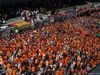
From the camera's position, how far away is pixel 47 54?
16.7 m

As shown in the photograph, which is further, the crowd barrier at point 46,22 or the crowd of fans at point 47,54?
the crowd barrier at point 46,22

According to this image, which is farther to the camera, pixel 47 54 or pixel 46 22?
pixel 46 22

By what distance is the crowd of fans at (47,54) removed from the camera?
47.6 ft

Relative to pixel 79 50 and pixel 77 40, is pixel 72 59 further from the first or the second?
pixel 77 40

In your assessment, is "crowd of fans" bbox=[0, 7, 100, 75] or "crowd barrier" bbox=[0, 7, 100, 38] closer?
"crowd of fans" bbox=[0, 7, 100, 75]

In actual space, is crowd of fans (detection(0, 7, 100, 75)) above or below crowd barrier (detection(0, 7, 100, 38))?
below

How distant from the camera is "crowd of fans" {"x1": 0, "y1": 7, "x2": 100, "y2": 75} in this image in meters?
14.5

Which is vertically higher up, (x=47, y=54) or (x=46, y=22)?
(x=46, y=22)

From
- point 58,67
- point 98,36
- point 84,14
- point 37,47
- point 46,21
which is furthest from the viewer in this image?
point 84,14

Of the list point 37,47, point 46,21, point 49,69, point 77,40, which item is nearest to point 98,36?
point 77,40

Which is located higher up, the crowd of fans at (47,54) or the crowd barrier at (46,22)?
the crowd barrier at (46,22)

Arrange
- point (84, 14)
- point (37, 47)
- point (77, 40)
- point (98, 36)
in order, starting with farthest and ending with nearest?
1. point (84, 14)
2. point (98, 36)
3. point (77, 40)
4. point (37, 47)

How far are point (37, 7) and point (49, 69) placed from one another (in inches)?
1073

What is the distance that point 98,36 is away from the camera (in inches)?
992
